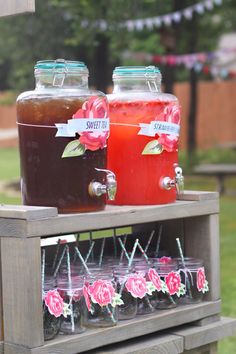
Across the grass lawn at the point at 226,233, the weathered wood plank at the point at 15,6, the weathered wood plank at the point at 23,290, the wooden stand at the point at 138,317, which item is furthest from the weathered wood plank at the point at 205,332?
the grass lawn at the point at 226,233

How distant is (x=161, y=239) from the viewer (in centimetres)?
250

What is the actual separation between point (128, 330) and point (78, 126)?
60 centimetres

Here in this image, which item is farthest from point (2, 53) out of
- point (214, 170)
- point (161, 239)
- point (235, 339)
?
point (161, 239)

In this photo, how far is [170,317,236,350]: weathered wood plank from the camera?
225 cm

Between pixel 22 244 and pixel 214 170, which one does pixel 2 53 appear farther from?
pixel 22 244

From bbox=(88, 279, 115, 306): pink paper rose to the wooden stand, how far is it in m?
0.08

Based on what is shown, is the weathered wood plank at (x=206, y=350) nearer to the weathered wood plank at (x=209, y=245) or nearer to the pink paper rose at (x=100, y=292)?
the weathered wood plank at (x=209, y=245)

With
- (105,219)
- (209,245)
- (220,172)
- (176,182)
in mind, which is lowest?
(209,245)

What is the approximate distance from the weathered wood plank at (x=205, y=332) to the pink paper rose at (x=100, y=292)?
0.32 m

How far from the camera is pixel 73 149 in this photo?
6.42 feet

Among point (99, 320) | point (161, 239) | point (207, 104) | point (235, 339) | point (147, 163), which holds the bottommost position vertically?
point (235, 339)

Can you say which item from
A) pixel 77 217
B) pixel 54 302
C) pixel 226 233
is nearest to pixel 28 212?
pixel 77 217

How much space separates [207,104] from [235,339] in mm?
17889

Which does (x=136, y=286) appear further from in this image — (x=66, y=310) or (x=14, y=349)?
(x=14, y=349)
